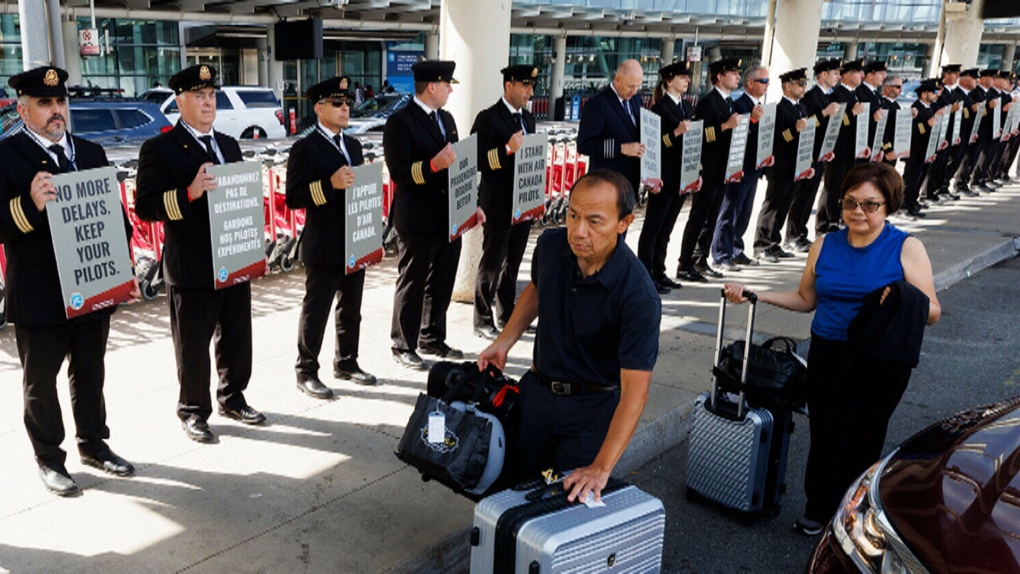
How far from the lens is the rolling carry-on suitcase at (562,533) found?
9.59 feet

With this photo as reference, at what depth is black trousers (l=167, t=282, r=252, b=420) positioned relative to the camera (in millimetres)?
4934

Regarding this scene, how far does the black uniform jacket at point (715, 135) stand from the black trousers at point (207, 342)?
5469 millimetres

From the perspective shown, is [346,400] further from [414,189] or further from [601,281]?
[601,281]

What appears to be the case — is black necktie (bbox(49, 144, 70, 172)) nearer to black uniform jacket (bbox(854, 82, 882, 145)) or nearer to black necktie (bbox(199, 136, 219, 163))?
black necktie (bbox(199, 136, 219, 163))

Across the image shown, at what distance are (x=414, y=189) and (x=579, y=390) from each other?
10.0 ft

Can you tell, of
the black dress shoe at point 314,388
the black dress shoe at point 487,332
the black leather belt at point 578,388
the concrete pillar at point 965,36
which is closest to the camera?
the black leather belt at point 578,388

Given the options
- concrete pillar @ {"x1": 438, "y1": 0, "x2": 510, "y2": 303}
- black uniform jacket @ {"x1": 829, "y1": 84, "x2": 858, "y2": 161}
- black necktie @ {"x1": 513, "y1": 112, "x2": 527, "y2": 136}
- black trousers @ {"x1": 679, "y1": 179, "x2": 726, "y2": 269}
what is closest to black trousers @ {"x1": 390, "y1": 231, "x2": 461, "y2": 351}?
black necktie @ {"x1": 513, "y1": 112, "x2": 527, "y2": 136}

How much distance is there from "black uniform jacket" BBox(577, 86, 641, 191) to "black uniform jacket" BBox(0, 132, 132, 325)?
448 centimetres

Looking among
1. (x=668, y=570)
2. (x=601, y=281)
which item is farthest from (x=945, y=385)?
(x=601, y=281)

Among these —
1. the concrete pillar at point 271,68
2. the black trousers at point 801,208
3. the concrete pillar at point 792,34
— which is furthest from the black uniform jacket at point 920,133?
the concrete pillar at point 271,68

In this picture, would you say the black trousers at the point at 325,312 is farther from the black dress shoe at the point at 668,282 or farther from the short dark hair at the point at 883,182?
the black dress shoe at the point at 668,282

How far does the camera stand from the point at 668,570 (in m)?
4.37

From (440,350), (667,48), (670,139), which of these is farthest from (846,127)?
(667,48)

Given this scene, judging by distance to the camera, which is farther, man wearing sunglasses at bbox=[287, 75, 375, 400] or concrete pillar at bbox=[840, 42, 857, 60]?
concrete pillar at bbox=[840, 42, 857, 60]
